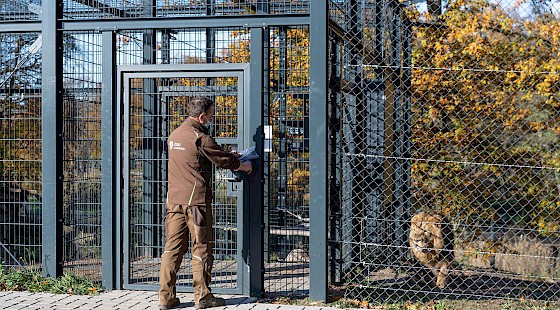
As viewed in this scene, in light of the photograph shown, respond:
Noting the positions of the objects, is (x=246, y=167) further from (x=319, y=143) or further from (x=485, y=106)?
(x=485, y=106)

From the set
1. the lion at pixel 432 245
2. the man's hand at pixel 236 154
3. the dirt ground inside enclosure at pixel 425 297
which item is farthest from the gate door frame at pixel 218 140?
the lion at pixel 432 245

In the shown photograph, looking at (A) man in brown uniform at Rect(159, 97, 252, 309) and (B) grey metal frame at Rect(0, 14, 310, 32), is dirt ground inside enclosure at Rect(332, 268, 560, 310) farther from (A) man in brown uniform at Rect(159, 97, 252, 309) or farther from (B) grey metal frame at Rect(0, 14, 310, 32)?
(B) grey metal frame at Rect(0, 14, 310, 32)

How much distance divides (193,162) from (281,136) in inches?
119

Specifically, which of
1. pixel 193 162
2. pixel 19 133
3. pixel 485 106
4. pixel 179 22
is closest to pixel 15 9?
pixel 19 133

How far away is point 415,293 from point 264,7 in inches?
163

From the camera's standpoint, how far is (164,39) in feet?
31.2

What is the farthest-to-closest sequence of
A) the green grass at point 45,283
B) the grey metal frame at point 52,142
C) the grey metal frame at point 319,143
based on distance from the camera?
the grey metal frame at point 52,142 < the green grass at point 45,283 < the grey metal frame at point 319,143

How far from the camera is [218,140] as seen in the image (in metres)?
7.19

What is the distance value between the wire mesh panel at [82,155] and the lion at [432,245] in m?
3.67

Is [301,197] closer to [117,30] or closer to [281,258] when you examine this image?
[281,258]

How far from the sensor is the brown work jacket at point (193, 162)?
6410 mm

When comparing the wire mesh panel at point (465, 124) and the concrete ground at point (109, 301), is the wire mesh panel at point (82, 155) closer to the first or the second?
the concrete ground at point (109, 301)

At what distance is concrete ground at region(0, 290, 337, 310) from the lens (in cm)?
655

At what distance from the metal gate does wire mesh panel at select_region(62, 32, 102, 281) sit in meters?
0.52
